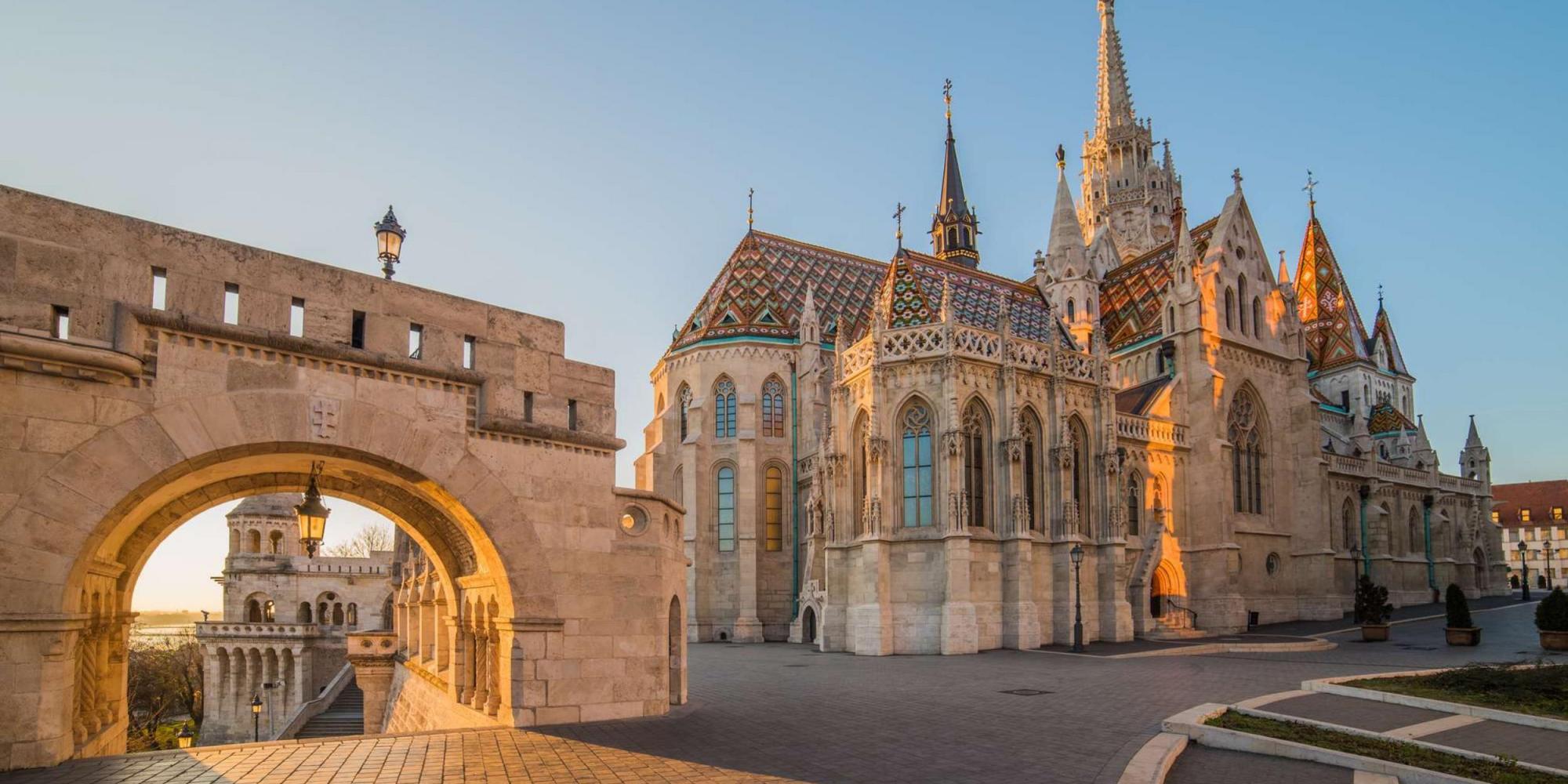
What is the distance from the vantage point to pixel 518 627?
36.8 ft

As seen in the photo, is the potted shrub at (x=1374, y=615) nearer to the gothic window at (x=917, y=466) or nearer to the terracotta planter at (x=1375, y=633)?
the terracotta planter at (x=1375, y=633)

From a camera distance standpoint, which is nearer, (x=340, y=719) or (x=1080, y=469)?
(x=1080, y=469)

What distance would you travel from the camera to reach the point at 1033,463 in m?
28.8

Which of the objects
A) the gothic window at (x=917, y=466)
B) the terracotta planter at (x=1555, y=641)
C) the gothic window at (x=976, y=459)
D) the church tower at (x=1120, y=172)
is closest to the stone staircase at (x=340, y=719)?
the gothic window at (x=917, y=466)

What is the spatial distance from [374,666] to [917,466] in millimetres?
17335

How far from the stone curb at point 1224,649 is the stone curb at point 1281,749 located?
12167mm

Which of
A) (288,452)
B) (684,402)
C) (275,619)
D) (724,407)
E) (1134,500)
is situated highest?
(684,402)

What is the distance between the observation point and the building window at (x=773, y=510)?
37.3 m

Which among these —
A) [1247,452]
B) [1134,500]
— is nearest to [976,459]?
[1134,500]

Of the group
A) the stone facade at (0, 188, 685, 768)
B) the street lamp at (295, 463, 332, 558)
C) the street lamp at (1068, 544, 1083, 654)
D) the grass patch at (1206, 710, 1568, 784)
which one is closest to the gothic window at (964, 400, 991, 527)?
the street lamp at (1068, 544, 1083, 654)

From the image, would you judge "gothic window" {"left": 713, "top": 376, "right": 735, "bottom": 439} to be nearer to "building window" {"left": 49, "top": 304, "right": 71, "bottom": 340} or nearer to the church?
the church

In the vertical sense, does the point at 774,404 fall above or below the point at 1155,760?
above

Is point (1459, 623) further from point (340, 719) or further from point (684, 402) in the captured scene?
point (340, 719)

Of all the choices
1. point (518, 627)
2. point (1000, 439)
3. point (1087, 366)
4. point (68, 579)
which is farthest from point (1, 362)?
point (1087, 366)
